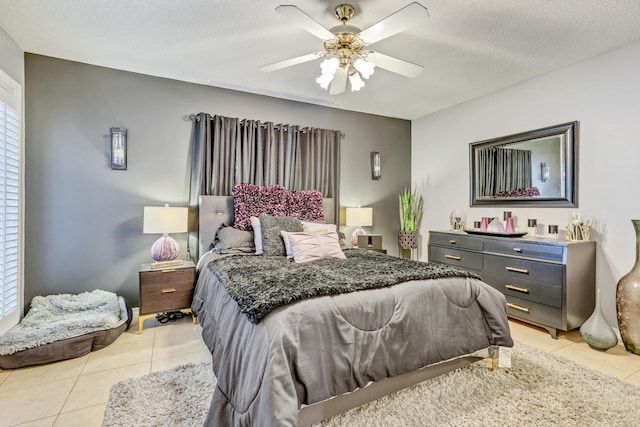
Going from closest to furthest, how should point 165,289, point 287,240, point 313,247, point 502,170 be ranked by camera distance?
point 313,247, point 165,289, point 287,240, point 502,170

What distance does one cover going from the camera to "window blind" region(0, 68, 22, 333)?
2.54 m

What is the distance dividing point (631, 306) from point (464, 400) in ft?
5.81

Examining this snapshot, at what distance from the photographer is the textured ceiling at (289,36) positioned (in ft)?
7.44

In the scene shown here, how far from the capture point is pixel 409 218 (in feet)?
16.3

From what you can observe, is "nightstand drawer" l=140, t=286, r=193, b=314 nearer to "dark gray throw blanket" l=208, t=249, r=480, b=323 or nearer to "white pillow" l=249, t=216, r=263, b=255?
"dark gray throw blanket" l=208, t=249, r=480, b=323

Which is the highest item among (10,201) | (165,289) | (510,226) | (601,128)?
(601,128)

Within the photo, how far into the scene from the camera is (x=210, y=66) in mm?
3236

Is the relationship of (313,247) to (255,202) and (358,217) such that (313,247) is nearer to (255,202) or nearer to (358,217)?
(255,202)

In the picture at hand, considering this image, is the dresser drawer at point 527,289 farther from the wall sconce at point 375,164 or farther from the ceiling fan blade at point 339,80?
the ceiling fan blade at point 339,80

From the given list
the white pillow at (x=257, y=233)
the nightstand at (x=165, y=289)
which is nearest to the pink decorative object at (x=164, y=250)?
the nightstand at (x=165, y=289)

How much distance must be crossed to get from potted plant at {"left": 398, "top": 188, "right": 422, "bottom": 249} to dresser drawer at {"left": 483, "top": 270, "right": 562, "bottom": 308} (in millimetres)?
1467

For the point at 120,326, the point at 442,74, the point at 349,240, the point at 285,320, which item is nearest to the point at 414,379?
the point at 285,320

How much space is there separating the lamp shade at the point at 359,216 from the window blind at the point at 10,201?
3.44m

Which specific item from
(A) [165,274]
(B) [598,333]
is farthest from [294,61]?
(B) [598,333]
